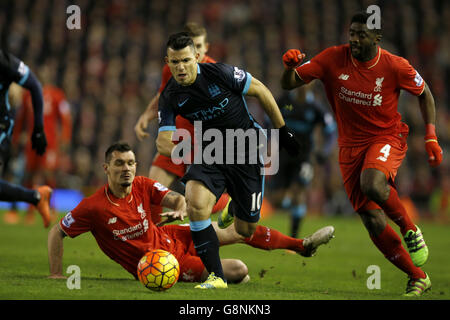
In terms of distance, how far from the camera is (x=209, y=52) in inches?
722

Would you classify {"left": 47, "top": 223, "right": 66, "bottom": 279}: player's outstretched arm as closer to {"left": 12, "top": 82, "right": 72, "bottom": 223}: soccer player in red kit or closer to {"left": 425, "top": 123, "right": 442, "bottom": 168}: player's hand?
{"left": 425, "top": 123, "right": 442, "bottom": 168}: player's hand

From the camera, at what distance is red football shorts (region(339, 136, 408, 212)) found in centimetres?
578

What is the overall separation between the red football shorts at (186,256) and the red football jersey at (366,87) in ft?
5.45

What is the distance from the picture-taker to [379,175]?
5.65m

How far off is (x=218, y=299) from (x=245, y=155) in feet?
5.01

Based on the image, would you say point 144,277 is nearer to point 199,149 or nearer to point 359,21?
point 199,149

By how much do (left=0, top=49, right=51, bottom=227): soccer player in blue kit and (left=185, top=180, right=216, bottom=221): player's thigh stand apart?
2312mm

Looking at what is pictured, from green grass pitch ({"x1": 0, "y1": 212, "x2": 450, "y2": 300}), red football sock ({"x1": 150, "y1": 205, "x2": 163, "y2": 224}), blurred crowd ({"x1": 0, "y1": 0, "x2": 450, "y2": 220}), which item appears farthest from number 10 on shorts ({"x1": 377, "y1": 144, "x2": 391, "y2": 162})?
blurred crowd ({"x1": 0, "y1": 0, "x2": 450, "y2": 220})

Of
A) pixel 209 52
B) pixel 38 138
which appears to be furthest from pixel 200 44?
pixel 209 52

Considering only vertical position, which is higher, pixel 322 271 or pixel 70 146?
pixel 70 146

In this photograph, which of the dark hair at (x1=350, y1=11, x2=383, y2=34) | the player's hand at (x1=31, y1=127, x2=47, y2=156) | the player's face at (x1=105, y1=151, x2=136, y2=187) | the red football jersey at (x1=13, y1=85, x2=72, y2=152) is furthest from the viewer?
the red football jersey at (x1=13, y1=85, x2=72, y2=152)

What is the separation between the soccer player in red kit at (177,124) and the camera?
7.33m

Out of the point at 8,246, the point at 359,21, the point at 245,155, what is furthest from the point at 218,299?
the point at 8,246

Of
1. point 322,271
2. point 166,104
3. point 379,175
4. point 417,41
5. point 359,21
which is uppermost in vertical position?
point 417,41
